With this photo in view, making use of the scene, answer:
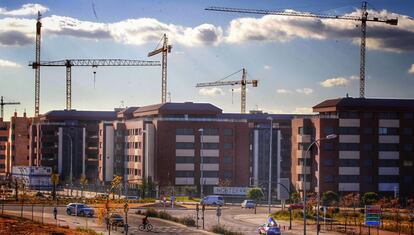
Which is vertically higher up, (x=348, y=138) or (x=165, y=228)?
(x=348, y=138)

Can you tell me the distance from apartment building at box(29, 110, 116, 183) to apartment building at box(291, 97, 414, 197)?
223 feet

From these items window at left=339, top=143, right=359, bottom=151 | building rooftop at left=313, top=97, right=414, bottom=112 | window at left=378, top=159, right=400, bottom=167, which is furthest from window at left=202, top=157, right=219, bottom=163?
window at left=378, top=159, right=400, bottom=167

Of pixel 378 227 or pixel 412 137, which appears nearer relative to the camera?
pixel 378 227

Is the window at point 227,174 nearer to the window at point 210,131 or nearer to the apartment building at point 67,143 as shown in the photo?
Result: the window at point 210,131

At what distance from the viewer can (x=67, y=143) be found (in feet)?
616

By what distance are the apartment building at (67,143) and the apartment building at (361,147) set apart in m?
68.1

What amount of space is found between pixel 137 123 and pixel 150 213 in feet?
190

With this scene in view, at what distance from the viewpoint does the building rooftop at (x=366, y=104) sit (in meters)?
132

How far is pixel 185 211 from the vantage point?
113 metres

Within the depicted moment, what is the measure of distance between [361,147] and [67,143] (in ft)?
264

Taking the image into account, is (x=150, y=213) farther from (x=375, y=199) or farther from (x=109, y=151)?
(x=109, y=151)

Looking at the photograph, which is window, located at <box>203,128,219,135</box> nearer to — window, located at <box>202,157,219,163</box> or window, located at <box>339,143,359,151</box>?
window, located at <box>202,157,219,163</box>

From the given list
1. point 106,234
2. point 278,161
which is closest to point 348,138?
point 278,161

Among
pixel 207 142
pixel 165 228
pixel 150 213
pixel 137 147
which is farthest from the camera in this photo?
pixel 137 147
